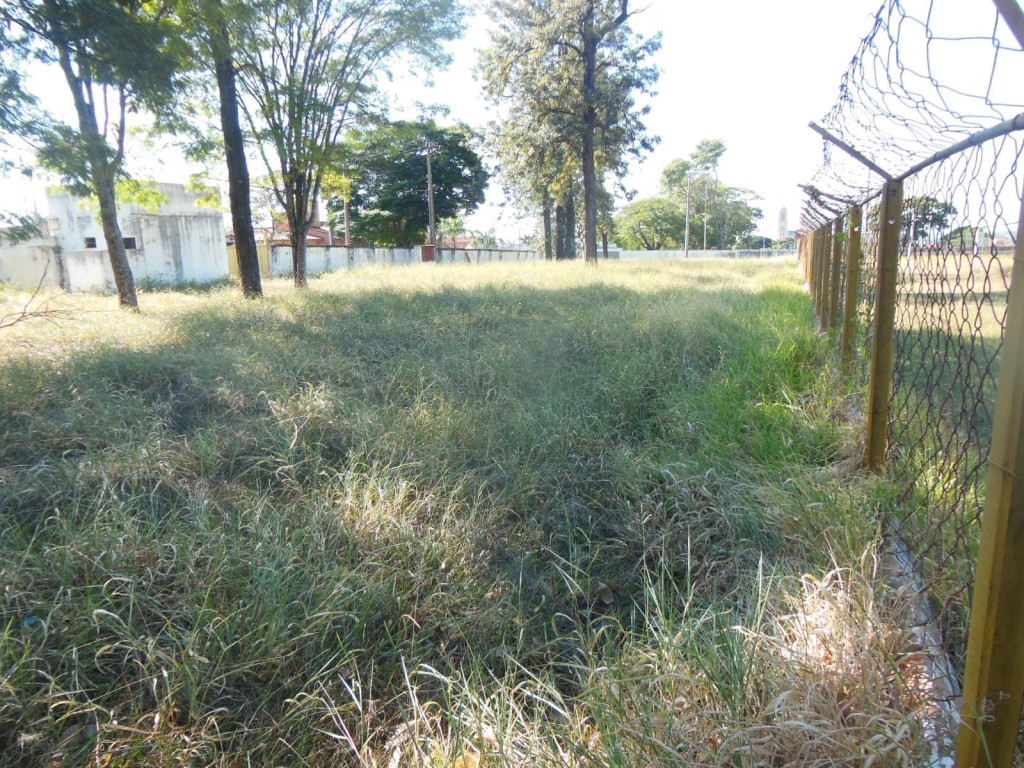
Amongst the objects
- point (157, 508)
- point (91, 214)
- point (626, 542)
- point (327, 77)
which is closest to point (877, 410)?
point (626, 542)

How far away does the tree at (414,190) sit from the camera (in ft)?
132

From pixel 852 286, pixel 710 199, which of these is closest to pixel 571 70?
pixel 852 286

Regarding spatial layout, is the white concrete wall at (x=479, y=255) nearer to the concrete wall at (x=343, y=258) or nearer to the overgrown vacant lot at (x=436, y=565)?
the concrete wall at (x=343, y=258)

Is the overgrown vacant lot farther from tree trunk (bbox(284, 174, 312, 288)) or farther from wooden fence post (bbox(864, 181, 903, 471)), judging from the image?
tree trunk (bbox(284, 174, 312, 288))

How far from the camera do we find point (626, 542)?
298 centimetres

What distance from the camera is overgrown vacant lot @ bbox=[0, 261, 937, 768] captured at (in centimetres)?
171

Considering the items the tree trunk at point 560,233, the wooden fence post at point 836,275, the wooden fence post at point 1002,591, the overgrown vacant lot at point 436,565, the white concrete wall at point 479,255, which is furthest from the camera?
the tree trunk at point 560,233

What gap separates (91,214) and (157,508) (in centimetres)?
2117

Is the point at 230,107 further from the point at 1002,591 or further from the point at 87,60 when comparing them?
the point at 1002,591

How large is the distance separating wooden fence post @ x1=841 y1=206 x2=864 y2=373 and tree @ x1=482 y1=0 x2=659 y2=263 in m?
17.8

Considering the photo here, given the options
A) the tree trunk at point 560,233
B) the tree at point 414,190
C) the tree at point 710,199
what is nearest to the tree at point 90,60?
the tree trunk at point 560,233

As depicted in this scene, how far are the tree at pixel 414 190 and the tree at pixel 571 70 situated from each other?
18286 mm

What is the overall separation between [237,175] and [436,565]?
9976 millimetres

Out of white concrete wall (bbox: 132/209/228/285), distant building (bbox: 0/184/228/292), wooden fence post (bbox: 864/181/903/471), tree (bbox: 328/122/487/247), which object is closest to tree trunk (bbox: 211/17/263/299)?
distant building (bbox: 0/184/228/292)
